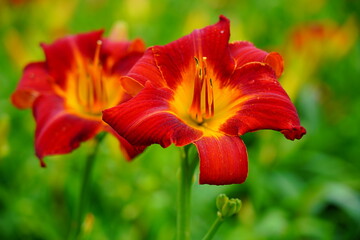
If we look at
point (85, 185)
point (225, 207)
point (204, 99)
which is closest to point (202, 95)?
point (204, 99)

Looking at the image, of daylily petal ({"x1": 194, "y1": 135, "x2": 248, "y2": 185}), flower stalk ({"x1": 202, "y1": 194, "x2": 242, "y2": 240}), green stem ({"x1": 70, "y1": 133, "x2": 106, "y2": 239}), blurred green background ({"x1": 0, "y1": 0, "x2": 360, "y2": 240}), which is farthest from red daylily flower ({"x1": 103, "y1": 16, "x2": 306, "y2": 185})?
blurred green background ({"x1": 0, "y1": 0, "x2": 360, "y2": 240})

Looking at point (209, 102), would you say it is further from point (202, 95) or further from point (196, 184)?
point (196, 184)

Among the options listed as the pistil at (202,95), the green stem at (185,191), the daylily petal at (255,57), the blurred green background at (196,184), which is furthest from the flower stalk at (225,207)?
the blurred green background at (196,184)

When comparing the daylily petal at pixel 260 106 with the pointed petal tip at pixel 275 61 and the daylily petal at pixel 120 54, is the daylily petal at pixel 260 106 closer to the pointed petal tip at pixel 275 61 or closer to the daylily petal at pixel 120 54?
the pointed petal tip at pixel 275 61

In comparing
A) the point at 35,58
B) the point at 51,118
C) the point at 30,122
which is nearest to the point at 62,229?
the point at 30,122

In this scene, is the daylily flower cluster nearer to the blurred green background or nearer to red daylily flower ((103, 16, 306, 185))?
red daylily flower ((103, 16, 306, 185))

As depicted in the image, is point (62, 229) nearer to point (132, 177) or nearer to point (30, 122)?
point (132, 177)
